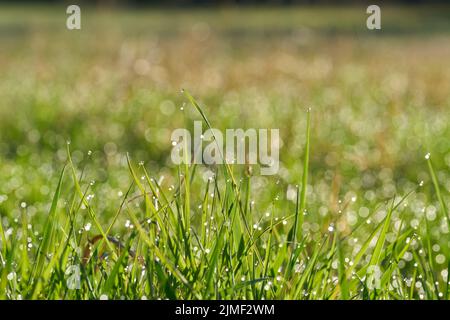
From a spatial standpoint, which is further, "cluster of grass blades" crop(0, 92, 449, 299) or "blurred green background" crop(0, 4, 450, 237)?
"blurred green background" crop(0, 4, 450, 237)

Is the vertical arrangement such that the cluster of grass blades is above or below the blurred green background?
below

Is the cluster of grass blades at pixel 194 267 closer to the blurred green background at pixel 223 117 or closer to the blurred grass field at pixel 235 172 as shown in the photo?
the blurred grass field at pixel 235 172

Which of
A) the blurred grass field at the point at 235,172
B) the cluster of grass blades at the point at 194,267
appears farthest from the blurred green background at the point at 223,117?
the cluster of grass blades at the point at 194,267

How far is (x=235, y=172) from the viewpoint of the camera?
411 centimetres

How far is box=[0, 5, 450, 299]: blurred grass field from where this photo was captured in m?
1.75

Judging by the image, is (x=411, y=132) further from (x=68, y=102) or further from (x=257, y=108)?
(x=68, y=102)

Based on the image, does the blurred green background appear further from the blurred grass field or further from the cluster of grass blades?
the cluster of grass blades

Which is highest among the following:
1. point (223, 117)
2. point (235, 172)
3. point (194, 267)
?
point (223, 117)

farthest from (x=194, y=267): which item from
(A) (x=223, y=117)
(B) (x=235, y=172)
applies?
(A) (x=223, y=117)

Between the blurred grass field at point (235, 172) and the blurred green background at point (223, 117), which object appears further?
the blurred green background at point (223, 117)

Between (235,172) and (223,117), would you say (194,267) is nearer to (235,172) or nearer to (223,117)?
(235,172)

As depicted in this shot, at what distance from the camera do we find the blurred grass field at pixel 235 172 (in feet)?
5.74

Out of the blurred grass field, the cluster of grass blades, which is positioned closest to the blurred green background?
the blurred grass field
